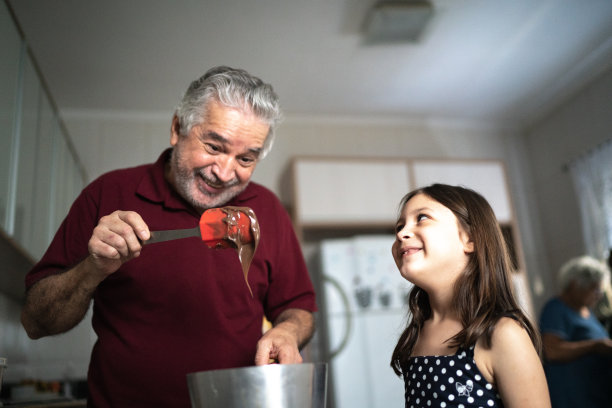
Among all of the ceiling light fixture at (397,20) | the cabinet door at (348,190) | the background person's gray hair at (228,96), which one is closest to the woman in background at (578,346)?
the cabinet door at (348,190)

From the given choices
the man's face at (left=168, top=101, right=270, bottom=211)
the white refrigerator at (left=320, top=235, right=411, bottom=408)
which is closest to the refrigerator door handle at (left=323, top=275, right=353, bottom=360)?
the white refrigerator at (left=320, top=235, right=411, bottom=408)

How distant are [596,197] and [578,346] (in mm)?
1486

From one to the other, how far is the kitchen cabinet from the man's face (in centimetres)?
97

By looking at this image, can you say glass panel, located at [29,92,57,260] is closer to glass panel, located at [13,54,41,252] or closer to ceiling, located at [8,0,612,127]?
glass panel, located at [13,54,41,252]

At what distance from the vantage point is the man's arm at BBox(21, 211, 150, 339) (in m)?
0.90

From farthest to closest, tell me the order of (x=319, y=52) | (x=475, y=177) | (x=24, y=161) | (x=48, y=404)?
(x=475, y=177) < (x=319, y=52) < (x=24, y=161) < (x=48, y=404)

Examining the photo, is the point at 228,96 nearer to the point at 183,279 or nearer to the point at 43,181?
the point at 183,279

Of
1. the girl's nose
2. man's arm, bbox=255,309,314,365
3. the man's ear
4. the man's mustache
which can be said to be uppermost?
the man's ear

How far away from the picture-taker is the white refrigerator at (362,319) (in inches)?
135

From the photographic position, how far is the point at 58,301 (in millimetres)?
1106

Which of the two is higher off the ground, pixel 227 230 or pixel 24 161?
pixel 24 161

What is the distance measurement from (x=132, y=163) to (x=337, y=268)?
1.76m

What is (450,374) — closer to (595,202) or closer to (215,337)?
(215,337)

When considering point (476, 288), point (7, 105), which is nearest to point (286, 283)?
point (476, 288)
